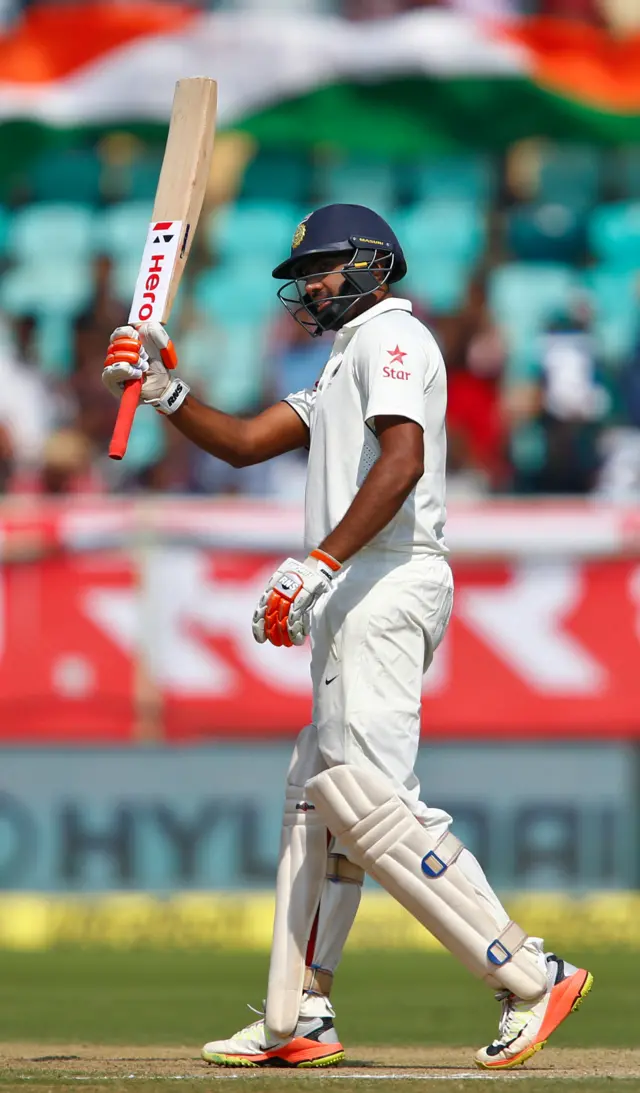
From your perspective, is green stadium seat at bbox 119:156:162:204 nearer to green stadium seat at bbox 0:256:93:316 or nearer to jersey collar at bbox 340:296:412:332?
green stadium seat at bbox 0:256:93:316

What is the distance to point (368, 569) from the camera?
14.1 ft

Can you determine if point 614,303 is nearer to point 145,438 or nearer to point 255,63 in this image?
point 255,63

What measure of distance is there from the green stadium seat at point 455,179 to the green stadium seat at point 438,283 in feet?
1.60

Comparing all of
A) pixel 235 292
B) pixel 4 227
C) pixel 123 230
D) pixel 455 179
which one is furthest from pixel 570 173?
pixel 4 227

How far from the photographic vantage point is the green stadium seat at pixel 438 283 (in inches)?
432

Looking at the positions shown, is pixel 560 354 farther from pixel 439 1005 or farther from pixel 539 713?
pixel 439 1005

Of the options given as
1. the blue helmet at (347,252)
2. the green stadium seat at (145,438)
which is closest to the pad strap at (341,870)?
the blue helmet at (347,252)

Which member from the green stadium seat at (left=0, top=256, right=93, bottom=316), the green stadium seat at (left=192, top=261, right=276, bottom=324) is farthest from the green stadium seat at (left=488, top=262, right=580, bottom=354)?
the green stadium seat at (left=0, top=256, right=93, bottom=316)

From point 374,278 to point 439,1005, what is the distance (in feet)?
8.72

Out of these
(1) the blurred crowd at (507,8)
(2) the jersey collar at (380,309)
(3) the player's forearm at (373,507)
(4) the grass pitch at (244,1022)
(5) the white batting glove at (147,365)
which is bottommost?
(4) the grass pitch at (244,1022)

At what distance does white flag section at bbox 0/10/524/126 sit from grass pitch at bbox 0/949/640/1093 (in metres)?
5.53

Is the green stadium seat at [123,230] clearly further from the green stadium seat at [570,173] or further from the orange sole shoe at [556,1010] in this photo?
the orange sole shoe at [556,1010]

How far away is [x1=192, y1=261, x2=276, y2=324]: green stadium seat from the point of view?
37.0ft

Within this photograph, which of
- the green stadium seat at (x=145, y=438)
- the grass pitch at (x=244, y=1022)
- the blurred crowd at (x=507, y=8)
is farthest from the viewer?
the blurred crowd at (x=507, y=8)
